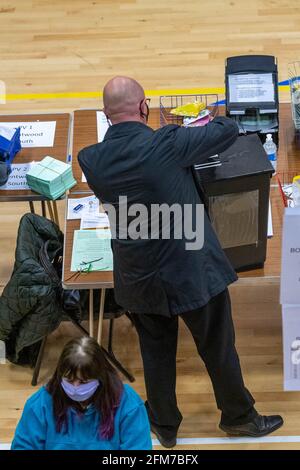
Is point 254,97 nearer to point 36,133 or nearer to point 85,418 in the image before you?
point 36,133

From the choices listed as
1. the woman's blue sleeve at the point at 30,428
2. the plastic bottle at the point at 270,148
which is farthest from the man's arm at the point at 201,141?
the woman's blue sleeve at the point at 30,428

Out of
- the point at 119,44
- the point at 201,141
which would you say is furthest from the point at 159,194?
the point at 119,44

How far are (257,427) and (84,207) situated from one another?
1.27m

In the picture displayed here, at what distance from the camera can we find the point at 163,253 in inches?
111

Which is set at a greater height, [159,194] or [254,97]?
[254,97]

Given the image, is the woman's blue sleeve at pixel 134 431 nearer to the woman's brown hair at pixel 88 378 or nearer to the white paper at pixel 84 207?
the woman's brown hair at pixel 88 378

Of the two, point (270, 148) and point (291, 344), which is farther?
point (270, 148)

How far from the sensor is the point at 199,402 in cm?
365

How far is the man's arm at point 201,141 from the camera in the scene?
2.65 meters

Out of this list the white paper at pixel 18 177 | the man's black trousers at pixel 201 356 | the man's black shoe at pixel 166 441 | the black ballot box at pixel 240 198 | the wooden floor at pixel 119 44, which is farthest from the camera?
the wooden floor at pixel 119 44

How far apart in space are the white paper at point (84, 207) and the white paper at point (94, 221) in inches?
0.7

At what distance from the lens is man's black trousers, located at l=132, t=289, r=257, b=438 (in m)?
3.03

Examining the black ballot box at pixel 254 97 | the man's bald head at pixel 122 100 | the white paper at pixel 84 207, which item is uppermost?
the man's bald head at pixel 122 100

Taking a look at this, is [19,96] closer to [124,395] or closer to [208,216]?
[208,216]
